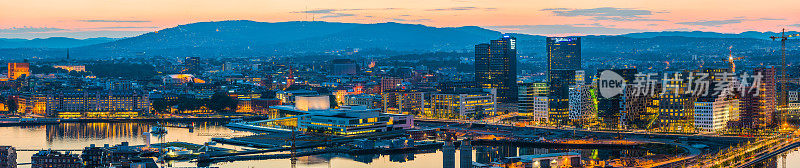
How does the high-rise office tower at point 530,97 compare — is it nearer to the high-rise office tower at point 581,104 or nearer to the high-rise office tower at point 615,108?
the high-rise office tower at point 581,104

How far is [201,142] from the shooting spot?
1694 inches

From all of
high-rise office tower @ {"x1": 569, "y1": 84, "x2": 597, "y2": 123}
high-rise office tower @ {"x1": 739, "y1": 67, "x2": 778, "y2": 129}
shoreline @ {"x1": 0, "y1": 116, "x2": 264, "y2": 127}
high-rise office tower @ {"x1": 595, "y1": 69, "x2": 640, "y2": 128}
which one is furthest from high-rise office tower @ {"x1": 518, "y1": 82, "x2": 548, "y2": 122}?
shoreline @ {"x1": 0, "y1": 116, "x2": 264, "y2": 127}

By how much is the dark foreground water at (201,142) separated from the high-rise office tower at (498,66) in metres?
17.9

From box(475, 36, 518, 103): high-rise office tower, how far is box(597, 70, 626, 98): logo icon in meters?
10.4

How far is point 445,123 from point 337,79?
111ft

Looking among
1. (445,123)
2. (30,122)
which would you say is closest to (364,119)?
(445,123)

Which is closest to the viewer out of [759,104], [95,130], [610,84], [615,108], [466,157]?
A: [466,157]

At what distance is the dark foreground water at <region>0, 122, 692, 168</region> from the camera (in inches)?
1404

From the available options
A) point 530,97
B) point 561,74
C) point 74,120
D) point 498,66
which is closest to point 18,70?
point 74,120

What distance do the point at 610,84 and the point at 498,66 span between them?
14.3 metres

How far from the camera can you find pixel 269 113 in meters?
59.5

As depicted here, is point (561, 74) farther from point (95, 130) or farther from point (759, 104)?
point (95, 130)

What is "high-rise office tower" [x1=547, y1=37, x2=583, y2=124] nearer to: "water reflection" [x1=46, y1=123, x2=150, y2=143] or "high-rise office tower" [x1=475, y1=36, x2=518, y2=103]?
"high-rise office tower" [x1=475, y1=36, x2=518, y2=103]

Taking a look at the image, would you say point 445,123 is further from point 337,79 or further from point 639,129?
point 337,79
